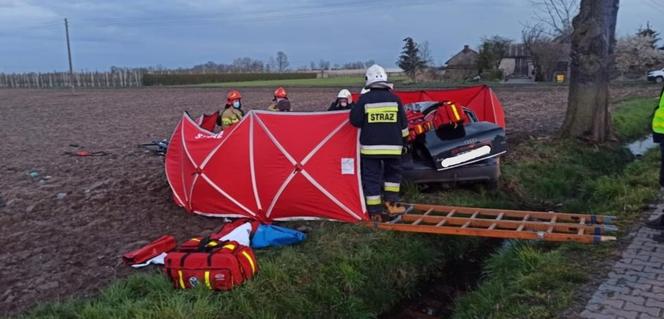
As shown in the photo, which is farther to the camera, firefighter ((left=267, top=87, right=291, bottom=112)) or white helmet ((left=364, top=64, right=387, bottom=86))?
firefighter ((left=267, top=87, right=291, bottom=112))

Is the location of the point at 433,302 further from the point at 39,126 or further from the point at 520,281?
the point at 39,126

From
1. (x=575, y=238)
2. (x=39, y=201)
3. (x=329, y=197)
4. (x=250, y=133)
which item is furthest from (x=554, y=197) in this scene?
(x=39, y=201)

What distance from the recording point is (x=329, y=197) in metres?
7.00

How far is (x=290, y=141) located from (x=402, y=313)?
2372mm

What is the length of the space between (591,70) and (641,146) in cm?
290

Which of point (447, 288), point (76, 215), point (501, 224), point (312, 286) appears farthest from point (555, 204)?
point (76, 215)

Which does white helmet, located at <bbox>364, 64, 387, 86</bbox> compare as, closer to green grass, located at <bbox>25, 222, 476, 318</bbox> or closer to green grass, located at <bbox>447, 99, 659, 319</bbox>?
green grass, located at <bbox>25, 222, 476, 318</bbox>

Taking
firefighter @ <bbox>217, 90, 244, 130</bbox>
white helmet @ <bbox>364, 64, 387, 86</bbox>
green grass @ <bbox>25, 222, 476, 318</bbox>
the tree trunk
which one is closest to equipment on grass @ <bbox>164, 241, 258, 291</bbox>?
green grass @ <bbox>25, 222, 476, 318</bbox>

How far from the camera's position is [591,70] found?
1249cm

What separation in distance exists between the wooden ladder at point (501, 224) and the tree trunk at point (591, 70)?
621 centimetres

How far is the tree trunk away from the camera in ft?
39.8

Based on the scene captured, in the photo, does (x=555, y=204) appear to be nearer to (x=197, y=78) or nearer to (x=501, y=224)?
(x=501, y=224)

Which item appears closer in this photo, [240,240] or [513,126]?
[240,240]

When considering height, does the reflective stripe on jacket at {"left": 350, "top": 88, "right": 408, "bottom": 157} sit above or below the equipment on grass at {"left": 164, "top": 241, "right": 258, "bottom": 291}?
above
